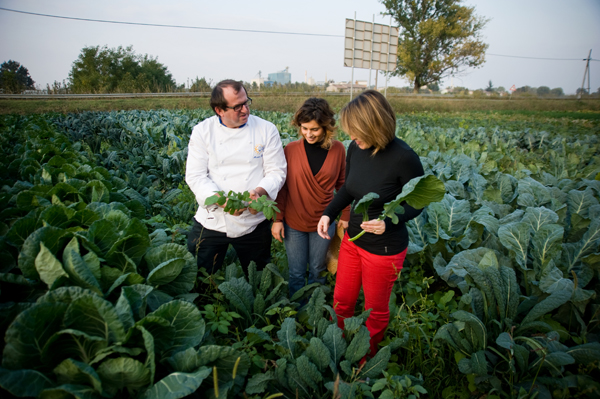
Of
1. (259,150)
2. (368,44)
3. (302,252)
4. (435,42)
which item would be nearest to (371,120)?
(259,150)

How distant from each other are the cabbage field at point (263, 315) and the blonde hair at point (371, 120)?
113cm

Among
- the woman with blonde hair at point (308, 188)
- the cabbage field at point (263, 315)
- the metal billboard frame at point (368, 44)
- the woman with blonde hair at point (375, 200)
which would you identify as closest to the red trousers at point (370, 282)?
the woman with blonde hair at point (375, 200)

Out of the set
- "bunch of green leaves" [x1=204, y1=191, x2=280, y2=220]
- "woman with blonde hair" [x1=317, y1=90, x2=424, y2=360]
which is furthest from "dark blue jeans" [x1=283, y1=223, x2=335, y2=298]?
"bunch of green leaves" [x1=204, y1=191, x2=280, y2=220]

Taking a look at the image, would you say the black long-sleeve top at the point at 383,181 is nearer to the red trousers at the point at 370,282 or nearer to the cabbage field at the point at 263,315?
the red trousers at the point at 370,282

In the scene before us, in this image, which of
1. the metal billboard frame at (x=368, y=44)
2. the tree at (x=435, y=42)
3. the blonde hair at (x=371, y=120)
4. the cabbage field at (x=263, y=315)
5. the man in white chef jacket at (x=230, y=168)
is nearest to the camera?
the cabbage field at (x=263, y=315)

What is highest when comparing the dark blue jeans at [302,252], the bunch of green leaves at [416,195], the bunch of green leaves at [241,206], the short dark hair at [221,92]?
the short dark hair at [221,92]

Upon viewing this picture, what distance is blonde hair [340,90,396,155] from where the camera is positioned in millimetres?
1991

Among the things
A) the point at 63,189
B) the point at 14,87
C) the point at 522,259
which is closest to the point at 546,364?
the point at 522,259

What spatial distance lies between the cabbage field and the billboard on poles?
2097cm

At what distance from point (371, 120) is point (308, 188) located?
0.89 metres

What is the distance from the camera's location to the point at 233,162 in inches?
104

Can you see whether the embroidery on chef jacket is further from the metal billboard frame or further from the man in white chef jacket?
the metal billboard frame

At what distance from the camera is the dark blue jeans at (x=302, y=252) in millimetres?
2844

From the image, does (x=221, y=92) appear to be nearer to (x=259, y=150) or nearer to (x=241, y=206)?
(x=259, y=150)
